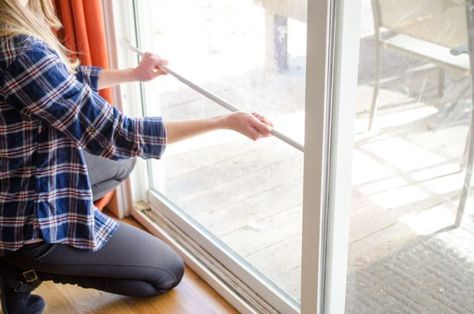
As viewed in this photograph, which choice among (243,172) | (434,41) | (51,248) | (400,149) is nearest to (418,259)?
(400,149)

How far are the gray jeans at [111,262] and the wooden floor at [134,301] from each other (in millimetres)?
32

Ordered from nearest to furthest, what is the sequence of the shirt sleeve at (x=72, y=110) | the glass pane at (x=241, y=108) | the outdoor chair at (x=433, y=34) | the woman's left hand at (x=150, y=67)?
1. the outdoor chair at (x=433, y=34)
2. the shirt sleeve at (x=72, y=110)
3. the glass pane at (x=241, y=108)
4. the woman's left hand at (x=150, y=67)

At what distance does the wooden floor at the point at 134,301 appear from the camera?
1.80 m

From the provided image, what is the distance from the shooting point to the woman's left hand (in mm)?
1740

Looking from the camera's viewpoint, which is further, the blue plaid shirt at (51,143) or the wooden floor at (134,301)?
the wooden floor at (134,301)

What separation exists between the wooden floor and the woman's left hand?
1.86ft

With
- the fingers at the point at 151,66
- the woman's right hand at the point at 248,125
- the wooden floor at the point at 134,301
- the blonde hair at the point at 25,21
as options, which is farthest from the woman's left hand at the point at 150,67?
the wooden floor at the point at 134,301

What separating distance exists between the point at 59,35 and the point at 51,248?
61cm

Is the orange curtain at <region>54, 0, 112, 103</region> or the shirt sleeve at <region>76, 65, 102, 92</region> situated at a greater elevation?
the orange curtain at <region>54, 0, 112, 103</region>

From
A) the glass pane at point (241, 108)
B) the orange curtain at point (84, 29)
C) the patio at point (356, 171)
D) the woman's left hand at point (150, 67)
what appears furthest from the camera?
the orange curtain at point (84, 29)

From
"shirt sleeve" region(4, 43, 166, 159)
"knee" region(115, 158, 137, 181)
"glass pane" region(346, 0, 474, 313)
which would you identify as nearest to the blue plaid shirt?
"shirt sleeve" region(4, 43, 166, 159)

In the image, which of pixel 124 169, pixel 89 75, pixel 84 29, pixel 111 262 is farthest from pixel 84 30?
pixel 111 262

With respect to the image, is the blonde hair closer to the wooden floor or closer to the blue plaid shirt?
the blue plaid shirt

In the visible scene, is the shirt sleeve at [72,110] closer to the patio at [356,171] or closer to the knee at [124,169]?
the patio at [356,171]
